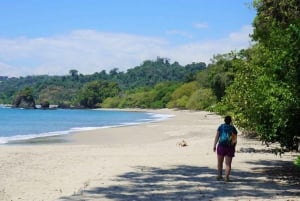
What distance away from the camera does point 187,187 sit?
39.5 feet

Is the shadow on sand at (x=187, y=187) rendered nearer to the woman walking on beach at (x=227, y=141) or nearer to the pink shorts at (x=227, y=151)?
the woman walking on beach at (x=227, y=141)

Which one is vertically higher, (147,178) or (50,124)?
(147,178)

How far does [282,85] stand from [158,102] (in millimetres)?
148644

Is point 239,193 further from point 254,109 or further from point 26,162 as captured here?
point 26,162

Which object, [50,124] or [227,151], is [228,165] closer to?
[227,151]

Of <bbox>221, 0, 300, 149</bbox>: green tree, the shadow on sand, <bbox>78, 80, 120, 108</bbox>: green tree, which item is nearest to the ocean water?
the shadow on sand

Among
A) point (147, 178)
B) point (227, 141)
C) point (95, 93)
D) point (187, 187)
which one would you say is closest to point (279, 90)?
point (227, 141)

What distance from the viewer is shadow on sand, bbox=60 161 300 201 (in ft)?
35.5

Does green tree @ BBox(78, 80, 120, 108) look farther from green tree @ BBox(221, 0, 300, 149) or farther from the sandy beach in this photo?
green tree @ BBox(221, 0, 300, 149)

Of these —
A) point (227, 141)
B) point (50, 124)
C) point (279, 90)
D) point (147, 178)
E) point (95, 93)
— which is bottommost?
point (50, 124)

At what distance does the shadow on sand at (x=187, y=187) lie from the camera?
1081 centimetres

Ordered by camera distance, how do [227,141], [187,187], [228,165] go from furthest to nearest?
[227,141]
[228,165]
[187,187]

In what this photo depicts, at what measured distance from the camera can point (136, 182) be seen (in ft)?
42.6

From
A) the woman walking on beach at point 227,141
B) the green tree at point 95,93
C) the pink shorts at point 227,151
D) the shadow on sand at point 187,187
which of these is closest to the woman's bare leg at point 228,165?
the woman walking on beach at point 227,141
